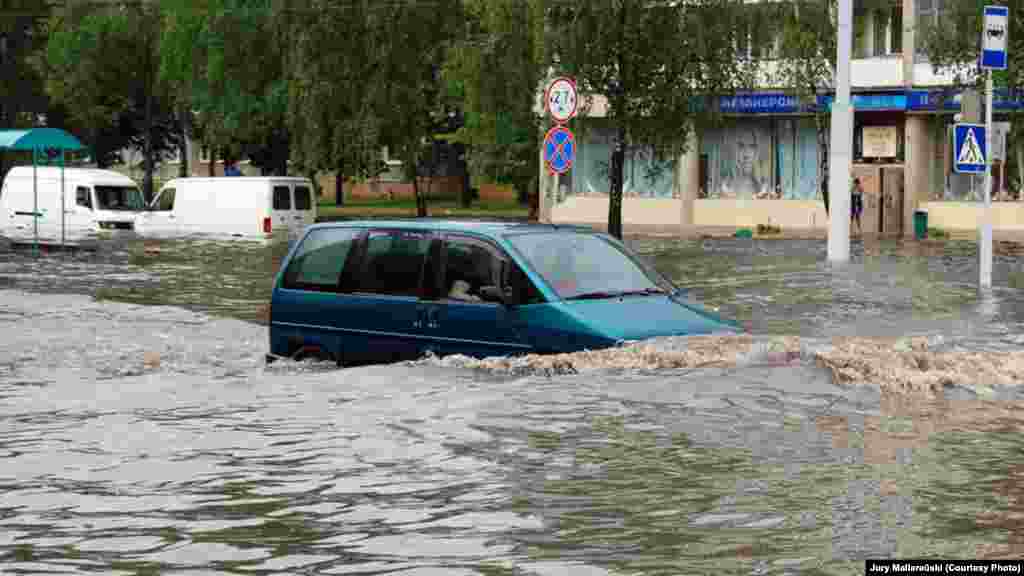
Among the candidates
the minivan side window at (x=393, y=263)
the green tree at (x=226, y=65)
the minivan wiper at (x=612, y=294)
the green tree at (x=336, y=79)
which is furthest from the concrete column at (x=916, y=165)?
the minivan side window at (x=393, y=263)

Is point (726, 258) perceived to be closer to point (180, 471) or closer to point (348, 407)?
point (348, 407)

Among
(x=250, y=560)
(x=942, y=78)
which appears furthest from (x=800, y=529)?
(x=942, y=78)

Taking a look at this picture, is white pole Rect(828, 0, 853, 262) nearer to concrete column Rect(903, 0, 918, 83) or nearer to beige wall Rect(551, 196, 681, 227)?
concrete column Rect(903, 0, 918, 83)

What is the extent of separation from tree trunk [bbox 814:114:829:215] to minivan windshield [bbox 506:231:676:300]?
4021cm

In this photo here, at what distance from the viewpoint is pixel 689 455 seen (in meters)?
10.9

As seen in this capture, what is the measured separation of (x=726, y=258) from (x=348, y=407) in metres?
27.3

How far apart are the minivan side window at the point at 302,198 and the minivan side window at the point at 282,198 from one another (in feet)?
1.24

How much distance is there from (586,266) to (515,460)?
418 centimetres

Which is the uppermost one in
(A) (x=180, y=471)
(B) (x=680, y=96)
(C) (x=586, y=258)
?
(B) (x=680, y=96)

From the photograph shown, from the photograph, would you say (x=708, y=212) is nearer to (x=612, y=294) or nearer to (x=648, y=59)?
(x=648, y=59)

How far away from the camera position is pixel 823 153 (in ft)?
186

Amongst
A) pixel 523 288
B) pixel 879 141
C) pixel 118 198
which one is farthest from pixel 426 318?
pixel 879 141

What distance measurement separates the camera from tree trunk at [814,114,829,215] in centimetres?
5550

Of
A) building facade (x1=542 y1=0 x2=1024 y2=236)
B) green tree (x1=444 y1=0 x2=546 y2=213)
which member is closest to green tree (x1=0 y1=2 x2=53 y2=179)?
green tree (x1=444 y1=0 x2=546 y2=213)
